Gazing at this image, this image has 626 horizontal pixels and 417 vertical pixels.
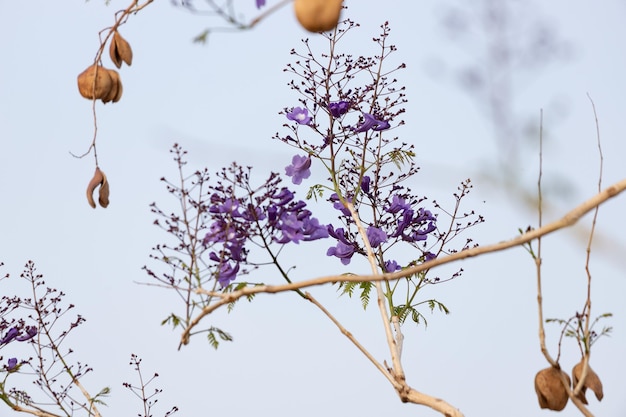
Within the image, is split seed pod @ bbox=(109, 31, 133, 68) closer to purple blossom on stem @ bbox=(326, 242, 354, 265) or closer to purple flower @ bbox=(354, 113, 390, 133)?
purple flower @ bbox=(354, 113, 390, 133)

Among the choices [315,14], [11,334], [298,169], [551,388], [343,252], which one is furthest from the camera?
[11,334]

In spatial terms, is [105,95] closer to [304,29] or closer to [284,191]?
[284,191]

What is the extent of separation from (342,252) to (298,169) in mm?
296

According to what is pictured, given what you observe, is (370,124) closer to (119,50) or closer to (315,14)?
(119,50)

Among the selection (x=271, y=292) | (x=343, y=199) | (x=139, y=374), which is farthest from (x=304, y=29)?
(x=139, y=374)

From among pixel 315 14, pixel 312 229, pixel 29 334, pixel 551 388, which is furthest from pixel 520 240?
pixel 29 334

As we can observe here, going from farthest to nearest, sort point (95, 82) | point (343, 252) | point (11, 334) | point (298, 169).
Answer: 1. point (11, 334)
2. point (343, 252)
3. point (298, 169)
4. point (95, 82)

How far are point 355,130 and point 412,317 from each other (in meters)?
0.58

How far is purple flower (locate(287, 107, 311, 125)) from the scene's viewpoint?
2.78 m

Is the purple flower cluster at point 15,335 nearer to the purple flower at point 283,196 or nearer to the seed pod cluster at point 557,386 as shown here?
the purple flower at point 283,196

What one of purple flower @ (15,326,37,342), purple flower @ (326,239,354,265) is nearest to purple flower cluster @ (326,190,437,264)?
purple flower @ (326,239,354,265)

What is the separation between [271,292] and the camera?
6.66ft

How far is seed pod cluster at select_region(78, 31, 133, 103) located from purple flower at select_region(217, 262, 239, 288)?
0.50m

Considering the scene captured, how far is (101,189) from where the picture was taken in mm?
2295
